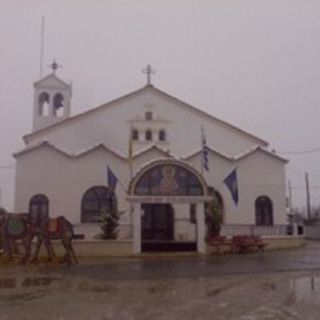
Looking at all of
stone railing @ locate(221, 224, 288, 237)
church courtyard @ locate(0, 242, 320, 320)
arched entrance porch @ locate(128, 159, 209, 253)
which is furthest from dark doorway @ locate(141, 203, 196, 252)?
church courtyard @ locate(0, 242, 320, 320)

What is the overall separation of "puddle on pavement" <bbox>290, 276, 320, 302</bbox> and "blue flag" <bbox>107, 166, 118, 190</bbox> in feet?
57.8

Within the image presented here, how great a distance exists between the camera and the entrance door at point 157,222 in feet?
106

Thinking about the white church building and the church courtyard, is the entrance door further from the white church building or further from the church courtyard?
the church courtyard

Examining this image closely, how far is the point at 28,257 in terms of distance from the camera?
23.2 metres

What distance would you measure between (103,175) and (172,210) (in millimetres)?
4930

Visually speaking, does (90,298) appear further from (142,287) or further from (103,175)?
(103,175)

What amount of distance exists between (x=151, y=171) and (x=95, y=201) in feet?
25.0

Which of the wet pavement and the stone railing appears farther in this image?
the stone railing

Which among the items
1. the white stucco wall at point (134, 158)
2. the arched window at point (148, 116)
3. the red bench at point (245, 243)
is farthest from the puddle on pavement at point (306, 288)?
the arched window at point (148, 116)

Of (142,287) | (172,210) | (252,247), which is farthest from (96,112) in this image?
(142,287)

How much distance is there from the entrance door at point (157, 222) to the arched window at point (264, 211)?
248 inches

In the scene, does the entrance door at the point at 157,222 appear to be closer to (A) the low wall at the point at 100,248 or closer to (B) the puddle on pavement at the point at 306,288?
(A) the low wall at the point at 100,248

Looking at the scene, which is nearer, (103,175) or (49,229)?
(49,229)

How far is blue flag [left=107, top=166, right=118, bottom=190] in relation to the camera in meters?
31.9
